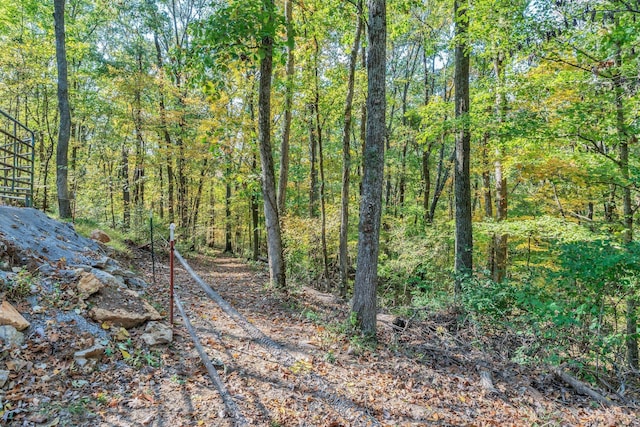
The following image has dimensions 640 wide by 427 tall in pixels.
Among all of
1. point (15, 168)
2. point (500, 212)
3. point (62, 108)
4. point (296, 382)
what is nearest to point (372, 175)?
point (296, 382)

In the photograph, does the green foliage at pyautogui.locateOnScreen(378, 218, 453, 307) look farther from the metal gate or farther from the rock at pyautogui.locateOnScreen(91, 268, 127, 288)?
the metal gate

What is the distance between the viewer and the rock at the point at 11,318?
3287mm

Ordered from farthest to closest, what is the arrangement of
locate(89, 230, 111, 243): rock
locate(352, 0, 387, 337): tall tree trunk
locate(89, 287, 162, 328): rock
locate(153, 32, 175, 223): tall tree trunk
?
locate(153, 32, 175, 223): tall tree trunk
locate(89, 230, 111, 243): rock
locate(352, 0, 387, 337): tall tree trunk
locate(89, 287, 162, 328): rock

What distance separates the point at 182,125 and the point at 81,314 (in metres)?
12.8

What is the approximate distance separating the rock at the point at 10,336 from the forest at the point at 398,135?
4.33 metres

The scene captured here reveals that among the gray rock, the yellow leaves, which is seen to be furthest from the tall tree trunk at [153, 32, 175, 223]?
the gray rock

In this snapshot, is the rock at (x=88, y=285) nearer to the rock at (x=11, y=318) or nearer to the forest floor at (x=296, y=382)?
the forest floor at (x=296, y=382)

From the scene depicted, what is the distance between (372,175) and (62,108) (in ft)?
30.6

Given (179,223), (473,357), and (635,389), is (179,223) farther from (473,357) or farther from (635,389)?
(635,389)

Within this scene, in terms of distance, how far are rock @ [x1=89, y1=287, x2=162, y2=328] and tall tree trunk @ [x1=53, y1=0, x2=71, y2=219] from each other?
647 cm

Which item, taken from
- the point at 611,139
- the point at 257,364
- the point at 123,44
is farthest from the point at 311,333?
the point at 123,44

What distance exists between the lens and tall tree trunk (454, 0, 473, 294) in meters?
7.22

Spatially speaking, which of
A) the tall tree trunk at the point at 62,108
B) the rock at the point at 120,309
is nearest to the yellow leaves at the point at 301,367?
the rock at the point at 120,309

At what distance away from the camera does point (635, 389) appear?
4.57 metres
